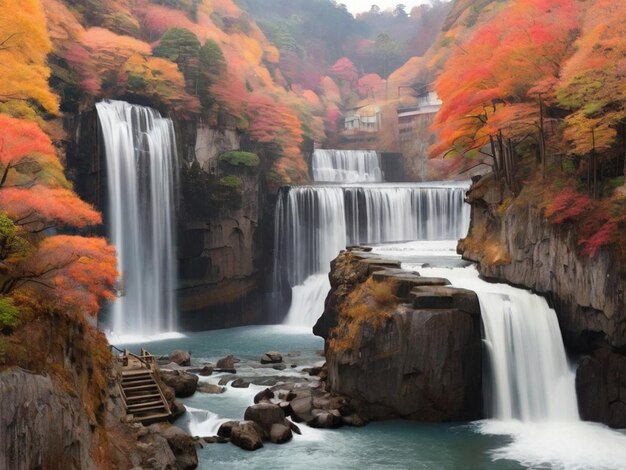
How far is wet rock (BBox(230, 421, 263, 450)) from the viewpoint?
16141 mm

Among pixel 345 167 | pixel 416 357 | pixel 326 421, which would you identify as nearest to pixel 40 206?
pixel 326 421

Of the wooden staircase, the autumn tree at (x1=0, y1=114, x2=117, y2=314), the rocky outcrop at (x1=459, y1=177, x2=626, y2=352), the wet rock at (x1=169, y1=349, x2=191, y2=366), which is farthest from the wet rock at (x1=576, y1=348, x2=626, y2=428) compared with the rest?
the wet rock at (x1=169, y1=349, x2=191, y2=366)

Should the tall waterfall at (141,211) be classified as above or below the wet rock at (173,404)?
above

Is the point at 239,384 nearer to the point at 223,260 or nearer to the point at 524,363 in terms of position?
the point at 524,363

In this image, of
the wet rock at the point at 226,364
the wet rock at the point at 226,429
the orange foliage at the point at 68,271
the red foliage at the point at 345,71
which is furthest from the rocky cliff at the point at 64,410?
the red foliage at the point at 345,71

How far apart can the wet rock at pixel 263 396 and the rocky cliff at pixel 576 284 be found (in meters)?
8.83

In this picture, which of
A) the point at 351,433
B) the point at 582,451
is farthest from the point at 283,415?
the point at 582,451

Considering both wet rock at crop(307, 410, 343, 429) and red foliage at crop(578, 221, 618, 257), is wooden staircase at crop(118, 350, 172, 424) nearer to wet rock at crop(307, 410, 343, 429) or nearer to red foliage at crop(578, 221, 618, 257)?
wet rock at crop(307, 410, 343, 429)

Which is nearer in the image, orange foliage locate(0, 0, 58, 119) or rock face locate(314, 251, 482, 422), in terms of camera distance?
orange foliage locate(0, 0, 58, 119)

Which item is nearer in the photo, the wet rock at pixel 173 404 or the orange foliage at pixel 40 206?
the orange foliage at pixel 40 206

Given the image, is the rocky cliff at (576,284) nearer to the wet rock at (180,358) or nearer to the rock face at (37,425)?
the wet rock at (180,358)

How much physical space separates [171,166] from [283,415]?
20304 mm

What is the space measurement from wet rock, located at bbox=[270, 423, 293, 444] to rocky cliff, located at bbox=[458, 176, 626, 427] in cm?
884

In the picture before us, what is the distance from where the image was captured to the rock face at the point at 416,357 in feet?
58.6
